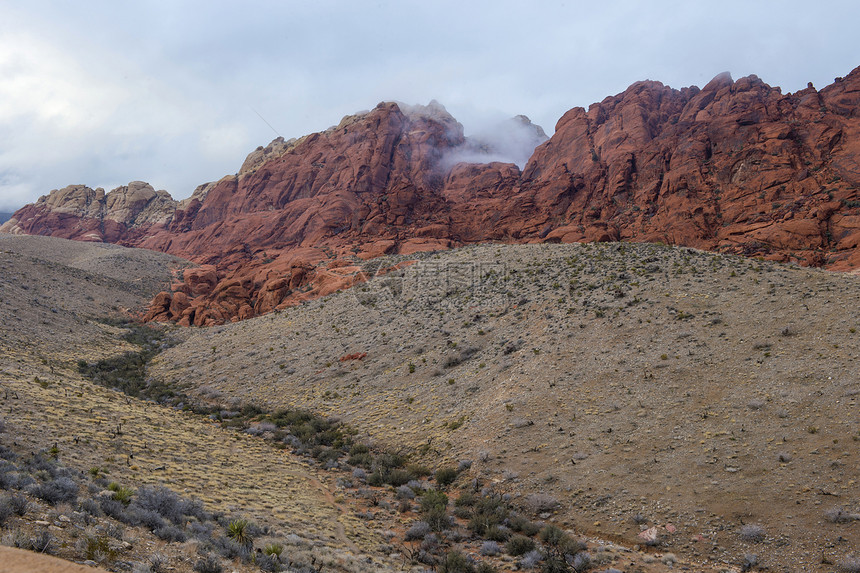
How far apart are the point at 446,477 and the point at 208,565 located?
9.25 m

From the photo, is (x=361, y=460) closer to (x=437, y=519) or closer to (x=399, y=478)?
(x=399, y=478)

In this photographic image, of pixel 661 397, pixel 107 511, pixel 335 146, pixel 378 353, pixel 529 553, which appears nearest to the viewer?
pixel 107 511

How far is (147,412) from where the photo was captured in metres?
20.8

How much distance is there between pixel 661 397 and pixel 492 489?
7.41 metres

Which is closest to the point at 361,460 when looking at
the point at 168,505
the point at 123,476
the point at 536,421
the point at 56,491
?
the point at 536,421

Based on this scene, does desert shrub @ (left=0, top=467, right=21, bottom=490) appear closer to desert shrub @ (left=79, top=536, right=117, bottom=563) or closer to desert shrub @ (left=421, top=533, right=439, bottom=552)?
desert shrub @ (left=79, top=536, right=117, bottom=563)

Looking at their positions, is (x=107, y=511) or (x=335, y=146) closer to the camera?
(x=107, y=511)

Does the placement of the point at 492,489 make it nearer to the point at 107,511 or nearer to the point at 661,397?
the point at 661,397

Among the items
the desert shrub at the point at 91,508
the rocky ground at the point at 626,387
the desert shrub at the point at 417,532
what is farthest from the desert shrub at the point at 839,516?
the desert shrub at the point at 91,508

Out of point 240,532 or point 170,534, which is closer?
point 170,534

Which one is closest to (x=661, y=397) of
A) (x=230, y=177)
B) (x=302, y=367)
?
(x=302, y=367)

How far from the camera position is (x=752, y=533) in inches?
412

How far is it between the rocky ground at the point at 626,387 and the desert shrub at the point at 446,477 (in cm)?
71

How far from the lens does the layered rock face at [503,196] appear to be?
50.8 m
